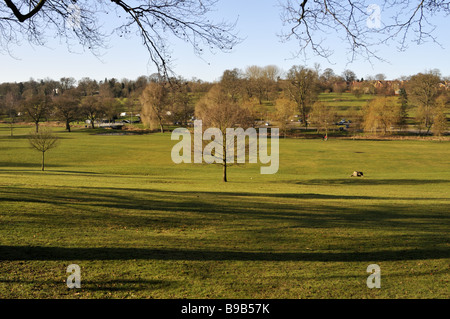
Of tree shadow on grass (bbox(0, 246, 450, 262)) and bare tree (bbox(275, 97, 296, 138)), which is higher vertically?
bare tree (bbox(275, 97, 296, 138))

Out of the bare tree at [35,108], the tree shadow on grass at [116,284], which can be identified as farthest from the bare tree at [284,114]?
the tree shadow on grass at [116,284]

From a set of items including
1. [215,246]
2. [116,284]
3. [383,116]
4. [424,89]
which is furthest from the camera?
[424,89]

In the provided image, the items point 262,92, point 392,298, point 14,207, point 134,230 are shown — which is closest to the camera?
point 392,298

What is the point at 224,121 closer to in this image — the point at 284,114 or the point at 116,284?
the point at 116,284

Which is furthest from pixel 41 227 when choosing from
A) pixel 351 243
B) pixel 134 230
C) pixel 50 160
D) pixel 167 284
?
pixel 50 160

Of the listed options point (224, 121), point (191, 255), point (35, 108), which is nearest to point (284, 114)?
point (224, 121)

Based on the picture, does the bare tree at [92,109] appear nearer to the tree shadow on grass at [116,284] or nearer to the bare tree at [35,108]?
the bare tree at [35,108]

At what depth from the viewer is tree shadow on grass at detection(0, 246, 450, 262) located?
6.76 meters

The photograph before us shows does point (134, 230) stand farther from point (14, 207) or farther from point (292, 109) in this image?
point (292, 109)

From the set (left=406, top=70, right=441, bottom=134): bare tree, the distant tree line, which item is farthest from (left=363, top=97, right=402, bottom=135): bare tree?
(left=406, top=70, right=441, bottom=134): bare tree

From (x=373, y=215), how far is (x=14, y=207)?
1209 centimetres

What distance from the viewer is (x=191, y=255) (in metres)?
→ 7.32

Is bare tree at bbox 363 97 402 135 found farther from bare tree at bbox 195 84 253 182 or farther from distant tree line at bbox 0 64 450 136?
bare tree at bbox 195 84 253 182
